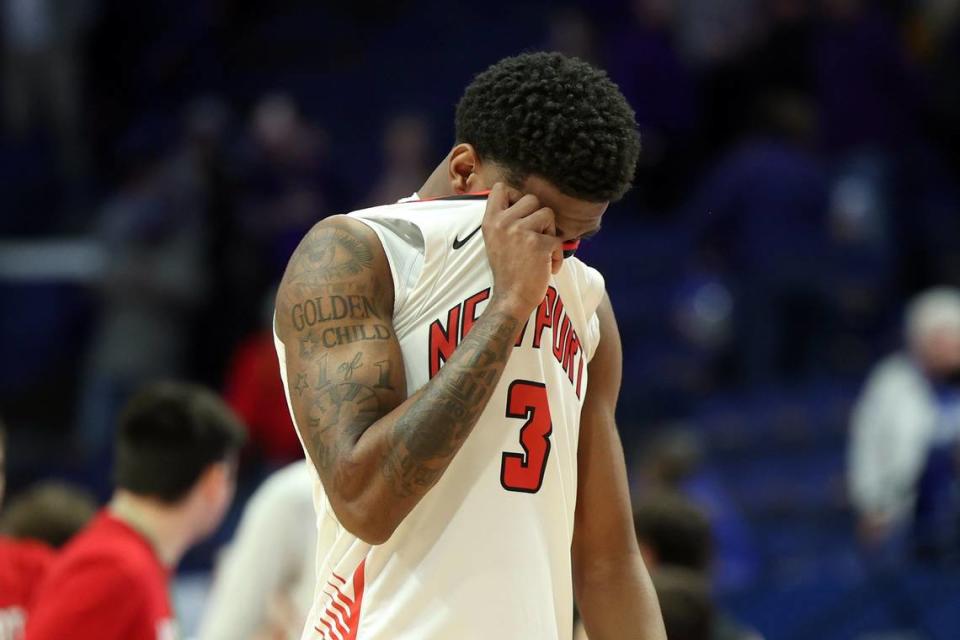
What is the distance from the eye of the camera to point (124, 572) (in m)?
4.28

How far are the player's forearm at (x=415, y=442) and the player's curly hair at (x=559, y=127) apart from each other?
309mm

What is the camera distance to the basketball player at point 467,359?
2748mm

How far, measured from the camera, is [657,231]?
1203 centimetres

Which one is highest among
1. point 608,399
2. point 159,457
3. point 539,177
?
point 539,177

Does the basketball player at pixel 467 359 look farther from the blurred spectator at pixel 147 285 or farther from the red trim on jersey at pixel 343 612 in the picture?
the blurred spectator at pixel 147 285

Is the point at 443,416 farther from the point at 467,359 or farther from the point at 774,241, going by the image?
the point at 774,241

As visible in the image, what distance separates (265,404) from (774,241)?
337 centimetres

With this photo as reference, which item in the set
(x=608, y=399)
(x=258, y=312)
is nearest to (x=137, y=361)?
(x=258, y=312)

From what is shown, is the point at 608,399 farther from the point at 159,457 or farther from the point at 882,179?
the point at 882,179

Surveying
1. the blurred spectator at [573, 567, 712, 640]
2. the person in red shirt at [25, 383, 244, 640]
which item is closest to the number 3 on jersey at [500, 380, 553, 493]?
the blurred spectator at [573, 567, 712, 640]

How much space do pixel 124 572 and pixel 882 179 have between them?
319 inches

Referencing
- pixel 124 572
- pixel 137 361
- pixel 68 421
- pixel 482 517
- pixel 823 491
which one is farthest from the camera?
pixel 68 421

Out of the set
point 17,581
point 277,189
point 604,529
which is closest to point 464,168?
point 604,529

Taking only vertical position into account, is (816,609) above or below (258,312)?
below
